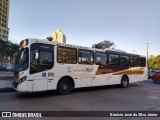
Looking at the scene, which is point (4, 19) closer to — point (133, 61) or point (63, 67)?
point (133, 61)

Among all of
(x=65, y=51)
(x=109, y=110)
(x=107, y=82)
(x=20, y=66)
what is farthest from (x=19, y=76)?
(x=107, y=82)

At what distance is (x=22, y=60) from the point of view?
33.3 feet

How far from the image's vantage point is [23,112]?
7102 mm

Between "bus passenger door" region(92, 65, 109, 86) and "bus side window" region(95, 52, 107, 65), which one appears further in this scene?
"bus side window" region(95, 52, 107, 65)

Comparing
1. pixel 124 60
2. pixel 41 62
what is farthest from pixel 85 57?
pixel 124 60

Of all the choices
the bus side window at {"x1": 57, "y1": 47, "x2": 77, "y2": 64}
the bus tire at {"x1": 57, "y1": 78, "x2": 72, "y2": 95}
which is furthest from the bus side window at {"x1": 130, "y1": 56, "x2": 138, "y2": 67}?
the bus tire at {"x1": 57, "y1": 78, "x2": 72, "y2": 95}

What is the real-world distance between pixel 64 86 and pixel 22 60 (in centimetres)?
292

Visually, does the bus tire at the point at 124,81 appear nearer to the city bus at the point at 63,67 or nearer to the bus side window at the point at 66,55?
the city bus at the point at 63,67

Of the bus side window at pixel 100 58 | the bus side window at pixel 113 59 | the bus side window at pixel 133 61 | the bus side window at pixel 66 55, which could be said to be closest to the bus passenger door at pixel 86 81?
the bus side window at pixel 100 58

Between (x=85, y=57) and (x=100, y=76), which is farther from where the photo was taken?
(x=100, y=76)

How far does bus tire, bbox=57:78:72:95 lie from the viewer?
36.8ft

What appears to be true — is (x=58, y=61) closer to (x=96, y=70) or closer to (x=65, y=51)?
(x=65, y=51)

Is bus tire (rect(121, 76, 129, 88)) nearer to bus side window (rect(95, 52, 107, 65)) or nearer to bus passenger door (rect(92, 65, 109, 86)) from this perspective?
bus passenger door (rect(92, 65, 109, 86))

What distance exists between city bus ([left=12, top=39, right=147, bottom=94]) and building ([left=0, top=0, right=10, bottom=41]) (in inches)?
4026
